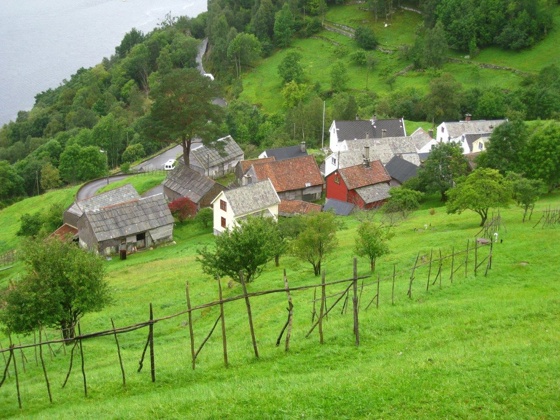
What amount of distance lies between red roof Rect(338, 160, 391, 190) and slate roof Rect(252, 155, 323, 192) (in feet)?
16.1

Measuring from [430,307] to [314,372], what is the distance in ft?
22.0

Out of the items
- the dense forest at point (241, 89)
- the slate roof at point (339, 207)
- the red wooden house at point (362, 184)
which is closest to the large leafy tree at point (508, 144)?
the dense forest at point (241, 89)

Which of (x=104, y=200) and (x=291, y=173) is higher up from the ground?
(x=291, y=173)

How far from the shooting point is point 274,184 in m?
62.0

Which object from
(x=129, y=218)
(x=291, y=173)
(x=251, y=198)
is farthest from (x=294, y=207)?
(x=129, y=218)

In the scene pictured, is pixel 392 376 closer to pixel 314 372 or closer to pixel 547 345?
pixel 314 372

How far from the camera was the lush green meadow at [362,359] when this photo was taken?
14312 mm

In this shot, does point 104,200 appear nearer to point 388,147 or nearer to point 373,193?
point 373,193

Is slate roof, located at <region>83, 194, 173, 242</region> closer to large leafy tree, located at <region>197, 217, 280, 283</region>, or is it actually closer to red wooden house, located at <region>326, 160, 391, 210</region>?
red wooden house, located at <region>326, 160, 391, 210</region>

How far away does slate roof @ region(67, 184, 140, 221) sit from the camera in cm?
5575

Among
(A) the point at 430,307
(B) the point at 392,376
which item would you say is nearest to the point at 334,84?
(A) the point at 430,307

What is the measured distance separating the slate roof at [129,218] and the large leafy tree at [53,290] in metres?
25.2

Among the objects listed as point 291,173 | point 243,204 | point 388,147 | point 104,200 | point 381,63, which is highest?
point 381,63

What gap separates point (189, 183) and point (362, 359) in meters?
46.7
